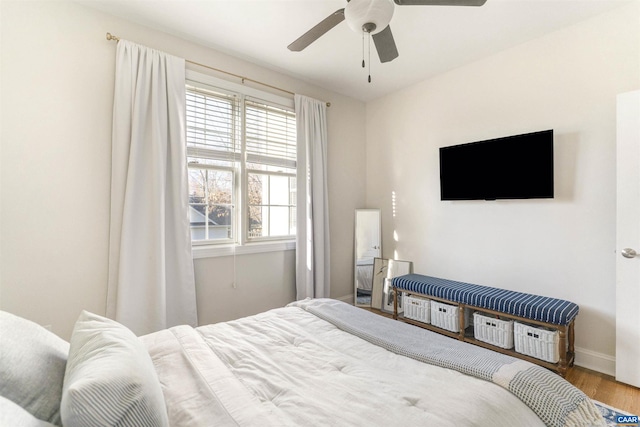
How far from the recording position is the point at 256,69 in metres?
3.13

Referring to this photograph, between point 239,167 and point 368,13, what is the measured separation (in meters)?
1.93

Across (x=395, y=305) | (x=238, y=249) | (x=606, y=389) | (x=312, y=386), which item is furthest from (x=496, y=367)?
(x=238, y=249)

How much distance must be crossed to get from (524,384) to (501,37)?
2.82 metres

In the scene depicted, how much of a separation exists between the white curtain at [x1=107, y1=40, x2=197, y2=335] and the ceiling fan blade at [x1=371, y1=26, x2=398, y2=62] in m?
1.71

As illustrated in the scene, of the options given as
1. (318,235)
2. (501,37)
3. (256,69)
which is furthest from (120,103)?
(501,37)

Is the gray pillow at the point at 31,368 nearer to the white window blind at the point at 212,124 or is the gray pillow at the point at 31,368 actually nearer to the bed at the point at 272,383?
the bed at the point at 272,383

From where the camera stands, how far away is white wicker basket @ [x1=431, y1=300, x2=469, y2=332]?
2756 mm

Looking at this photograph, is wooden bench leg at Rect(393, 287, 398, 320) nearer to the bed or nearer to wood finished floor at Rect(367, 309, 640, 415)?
wood finished floor at Rect(367, 309, 640, 415)

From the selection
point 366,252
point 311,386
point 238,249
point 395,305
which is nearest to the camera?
point 311,386

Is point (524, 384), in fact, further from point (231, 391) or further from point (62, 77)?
point (62, 77)

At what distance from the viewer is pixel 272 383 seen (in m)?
1.15

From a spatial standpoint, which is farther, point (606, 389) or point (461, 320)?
point (461, 320)

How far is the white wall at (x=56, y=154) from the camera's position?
1987 mm

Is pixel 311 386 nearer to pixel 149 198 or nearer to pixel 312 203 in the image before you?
pixel 149 198
